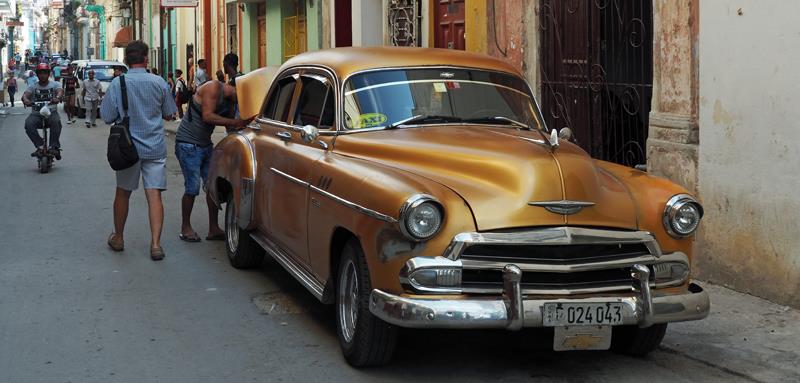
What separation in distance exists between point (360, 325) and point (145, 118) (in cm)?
417

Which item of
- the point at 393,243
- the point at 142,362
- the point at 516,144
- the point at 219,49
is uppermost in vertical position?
the point at 219,49

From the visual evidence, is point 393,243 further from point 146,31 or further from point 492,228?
point 146,31

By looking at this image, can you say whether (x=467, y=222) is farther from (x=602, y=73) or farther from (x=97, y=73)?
(x=97, y=73)

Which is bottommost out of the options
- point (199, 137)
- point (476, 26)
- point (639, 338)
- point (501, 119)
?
point (639, 338)

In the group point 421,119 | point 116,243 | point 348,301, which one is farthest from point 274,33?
point 348,301

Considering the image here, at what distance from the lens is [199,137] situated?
1017 centimetres

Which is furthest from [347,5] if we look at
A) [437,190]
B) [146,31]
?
[146,31]

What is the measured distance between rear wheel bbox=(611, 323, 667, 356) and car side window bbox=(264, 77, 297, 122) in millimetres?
2893

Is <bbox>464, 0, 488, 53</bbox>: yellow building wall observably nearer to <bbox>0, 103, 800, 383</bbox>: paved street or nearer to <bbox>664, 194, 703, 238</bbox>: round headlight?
<bbox>0, 103, 800, 383</bbox>: paved street

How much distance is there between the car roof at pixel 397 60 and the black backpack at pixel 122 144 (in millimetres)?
2209

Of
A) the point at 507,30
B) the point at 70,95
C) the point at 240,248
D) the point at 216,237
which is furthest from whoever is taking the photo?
the point at 70,95

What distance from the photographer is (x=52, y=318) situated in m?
7.10

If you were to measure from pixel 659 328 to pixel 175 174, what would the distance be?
11463 millimetres

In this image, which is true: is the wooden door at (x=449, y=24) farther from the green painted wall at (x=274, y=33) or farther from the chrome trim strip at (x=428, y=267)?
the green painted wall at (x=274, y=33)
